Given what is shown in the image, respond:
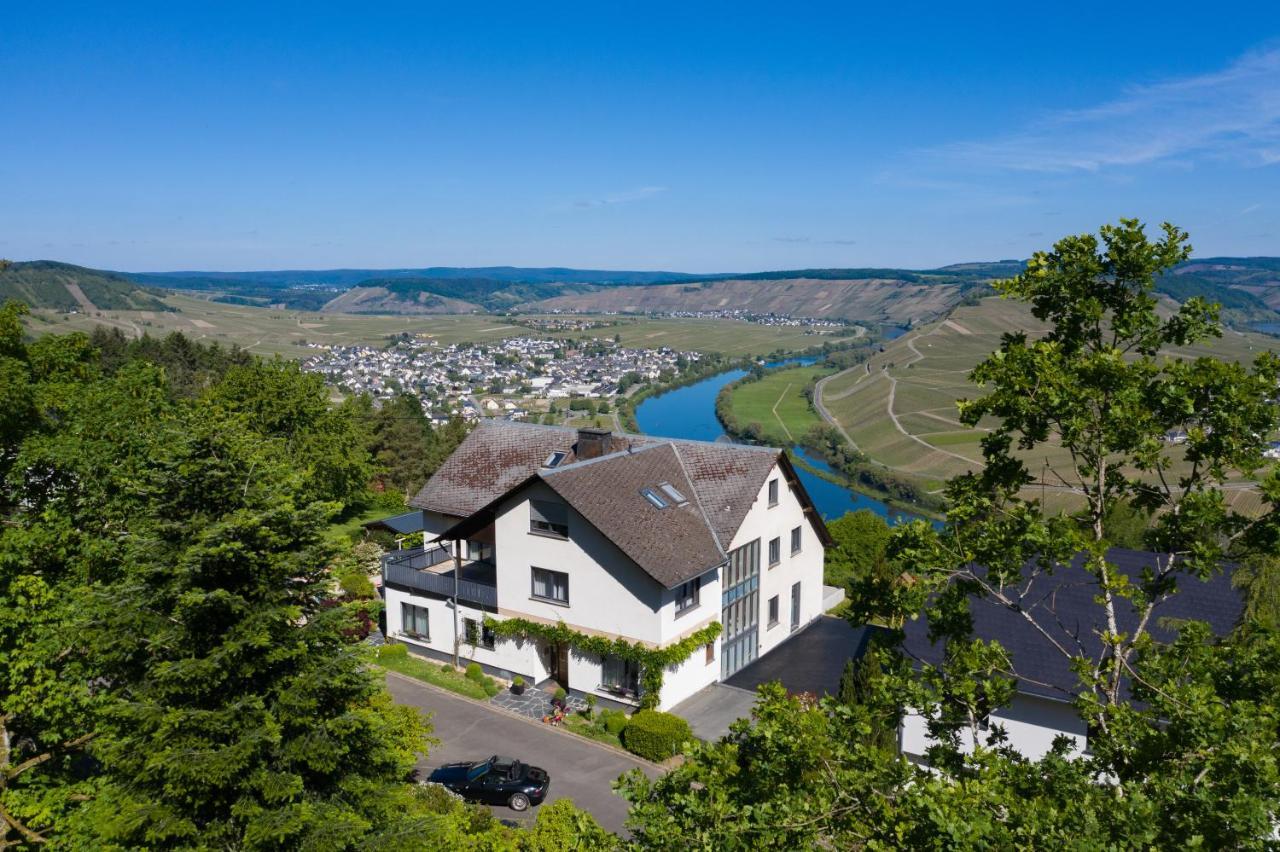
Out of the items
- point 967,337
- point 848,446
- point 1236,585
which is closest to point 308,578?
point 1236,585

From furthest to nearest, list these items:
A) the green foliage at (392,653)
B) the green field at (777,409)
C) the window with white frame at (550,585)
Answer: the green field at (777,409), the green foliage at (392,653), the window with white frame at (550,585)

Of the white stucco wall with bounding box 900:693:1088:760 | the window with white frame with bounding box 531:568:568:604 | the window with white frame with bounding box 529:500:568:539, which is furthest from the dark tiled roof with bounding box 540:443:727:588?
the white stucco wall with bounding box 900:693:1088:760

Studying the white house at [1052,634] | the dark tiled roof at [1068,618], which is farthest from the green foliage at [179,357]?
the dark tiled roof at [1068,618]

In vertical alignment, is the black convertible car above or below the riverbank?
above

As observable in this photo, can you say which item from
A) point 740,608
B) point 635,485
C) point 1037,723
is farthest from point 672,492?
point 1037,723

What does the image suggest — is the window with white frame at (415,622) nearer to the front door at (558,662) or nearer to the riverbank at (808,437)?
the front door at (558,662)

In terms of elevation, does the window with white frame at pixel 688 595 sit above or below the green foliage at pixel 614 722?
above

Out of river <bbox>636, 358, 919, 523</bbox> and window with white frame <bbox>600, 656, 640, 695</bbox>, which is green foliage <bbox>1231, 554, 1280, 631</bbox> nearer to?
window with white frame <bbox>600, 656, 640, 695</bbox>
